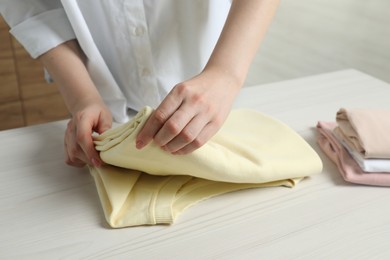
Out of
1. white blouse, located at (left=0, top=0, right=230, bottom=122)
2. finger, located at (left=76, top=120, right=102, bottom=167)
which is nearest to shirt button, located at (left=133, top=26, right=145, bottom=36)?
white blouse, located at (left=0, top=0, right=230, bottom=122)

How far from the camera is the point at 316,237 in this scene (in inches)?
18.7

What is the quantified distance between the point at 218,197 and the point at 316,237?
0.13 metres

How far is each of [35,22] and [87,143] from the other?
287 millimetres

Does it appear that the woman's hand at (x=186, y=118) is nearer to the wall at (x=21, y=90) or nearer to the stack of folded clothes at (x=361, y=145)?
the stack of folded clothes at (x=361, y=145)

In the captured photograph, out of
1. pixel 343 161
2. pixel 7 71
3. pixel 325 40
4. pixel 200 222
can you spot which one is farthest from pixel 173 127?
pixel 7 71

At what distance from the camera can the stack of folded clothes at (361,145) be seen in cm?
56

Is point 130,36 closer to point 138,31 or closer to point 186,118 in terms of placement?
point 138,31

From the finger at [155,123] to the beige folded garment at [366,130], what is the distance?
28cm

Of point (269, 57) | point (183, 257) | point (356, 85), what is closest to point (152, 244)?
point (183, 257)

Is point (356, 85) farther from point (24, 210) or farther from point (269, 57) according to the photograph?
point (269, 57)

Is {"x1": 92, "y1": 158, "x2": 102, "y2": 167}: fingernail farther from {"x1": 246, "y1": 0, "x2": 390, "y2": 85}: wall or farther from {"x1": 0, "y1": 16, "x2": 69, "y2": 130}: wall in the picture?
{"x1": 0, "y1": 16, "x2": 69, "y2": 130}: wall

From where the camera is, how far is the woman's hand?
1.56ft

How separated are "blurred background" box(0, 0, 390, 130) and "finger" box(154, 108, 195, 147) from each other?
114 cm

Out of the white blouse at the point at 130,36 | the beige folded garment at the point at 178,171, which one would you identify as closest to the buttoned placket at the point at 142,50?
the white blouse at the point at 130,36
